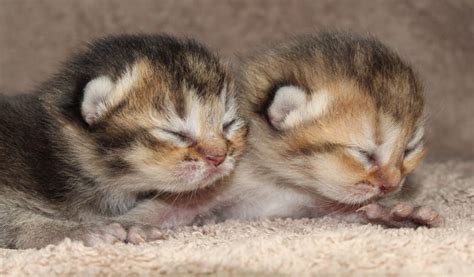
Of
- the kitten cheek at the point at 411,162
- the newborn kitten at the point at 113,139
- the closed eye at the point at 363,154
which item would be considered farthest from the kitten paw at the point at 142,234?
the kitten cheek at the point at 411,162

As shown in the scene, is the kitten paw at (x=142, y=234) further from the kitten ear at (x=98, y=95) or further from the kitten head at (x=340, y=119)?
the kitten head at (x=340, y=119)

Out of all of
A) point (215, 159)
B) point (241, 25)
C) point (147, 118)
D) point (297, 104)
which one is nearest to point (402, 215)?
point (297, 104)

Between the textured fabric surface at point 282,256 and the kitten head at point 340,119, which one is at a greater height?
the kitten head at point 340,119

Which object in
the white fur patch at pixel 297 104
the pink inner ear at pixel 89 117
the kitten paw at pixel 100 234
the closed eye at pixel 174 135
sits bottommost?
the kitten paw at pixel 100 234

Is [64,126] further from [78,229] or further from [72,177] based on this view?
[78,229]

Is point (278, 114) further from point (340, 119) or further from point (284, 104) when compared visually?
point (340, 119)

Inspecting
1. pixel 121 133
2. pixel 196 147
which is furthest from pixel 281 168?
pixel 121 133

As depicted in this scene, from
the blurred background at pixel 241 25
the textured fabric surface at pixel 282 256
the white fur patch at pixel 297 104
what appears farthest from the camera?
the blurred background at pixel 241 25
